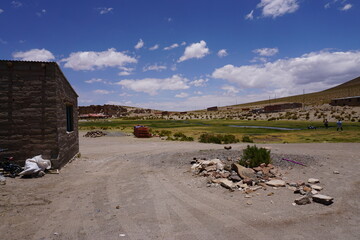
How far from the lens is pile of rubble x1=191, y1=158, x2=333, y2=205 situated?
8.10 m

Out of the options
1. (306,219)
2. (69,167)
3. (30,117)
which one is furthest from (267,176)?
(30,117)

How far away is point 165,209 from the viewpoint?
7215 millimetres

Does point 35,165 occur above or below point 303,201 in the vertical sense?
above

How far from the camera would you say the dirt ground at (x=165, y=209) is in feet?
19.0

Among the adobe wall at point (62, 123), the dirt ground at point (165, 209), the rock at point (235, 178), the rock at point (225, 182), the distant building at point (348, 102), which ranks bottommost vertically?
the dirt ground at point (165, 209)

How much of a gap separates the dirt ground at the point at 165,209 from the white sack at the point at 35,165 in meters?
0.43

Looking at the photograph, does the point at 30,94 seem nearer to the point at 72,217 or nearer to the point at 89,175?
the point at 89,175

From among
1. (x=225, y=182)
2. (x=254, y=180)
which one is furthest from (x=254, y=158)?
(x=225, y=182)

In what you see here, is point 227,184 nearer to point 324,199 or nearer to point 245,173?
point 245,173

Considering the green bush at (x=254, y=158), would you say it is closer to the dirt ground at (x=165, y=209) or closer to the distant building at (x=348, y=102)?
the dirt ground at (x=165, y=209)

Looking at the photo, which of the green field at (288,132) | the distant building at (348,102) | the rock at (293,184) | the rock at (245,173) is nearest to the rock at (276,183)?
the rock at (293,184)

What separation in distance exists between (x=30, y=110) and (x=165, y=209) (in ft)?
26.7

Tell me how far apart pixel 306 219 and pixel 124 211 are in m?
4.97

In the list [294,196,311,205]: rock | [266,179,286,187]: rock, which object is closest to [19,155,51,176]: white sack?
[266,179,286,187]: rock
